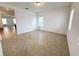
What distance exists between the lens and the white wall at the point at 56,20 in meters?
1.12

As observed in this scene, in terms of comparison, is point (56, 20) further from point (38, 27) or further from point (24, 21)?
point (24, 21)

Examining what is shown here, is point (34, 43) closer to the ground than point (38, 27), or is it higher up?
closer to the ground

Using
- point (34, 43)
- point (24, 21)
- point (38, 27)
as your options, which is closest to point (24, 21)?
point (24, 21)

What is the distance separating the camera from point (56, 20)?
122 cm

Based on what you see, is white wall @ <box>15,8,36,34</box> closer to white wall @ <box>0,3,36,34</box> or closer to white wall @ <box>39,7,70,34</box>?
white wall @ <box>0,3,36,34</box>

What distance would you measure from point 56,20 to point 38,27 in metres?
0.31

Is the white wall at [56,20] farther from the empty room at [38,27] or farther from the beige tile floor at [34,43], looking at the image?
the beige tile floor at [34,43]

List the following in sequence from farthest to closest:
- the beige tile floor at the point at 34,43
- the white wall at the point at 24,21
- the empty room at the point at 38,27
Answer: the beige tile floor at the point at 34,43 → the white wall at the point at 24,21 → the empty room at the point at 38,27

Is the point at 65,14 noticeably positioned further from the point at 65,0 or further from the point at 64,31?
the point at 65,0

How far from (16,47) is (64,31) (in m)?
0.95

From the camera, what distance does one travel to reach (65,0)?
0.75m

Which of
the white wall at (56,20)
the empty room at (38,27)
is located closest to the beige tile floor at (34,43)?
the empty room at (38,27)

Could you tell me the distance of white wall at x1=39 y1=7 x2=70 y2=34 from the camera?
Result: 1117mm

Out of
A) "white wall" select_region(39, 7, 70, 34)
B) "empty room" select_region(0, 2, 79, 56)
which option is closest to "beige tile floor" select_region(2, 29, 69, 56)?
"empty room" select_region(0, 2, 79, 56)
